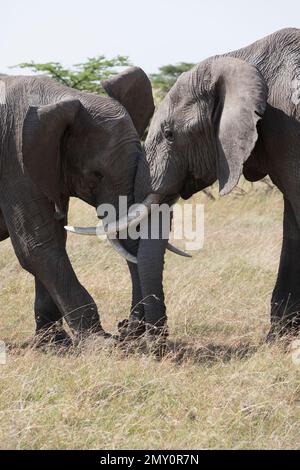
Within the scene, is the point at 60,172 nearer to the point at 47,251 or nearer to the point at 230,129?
the point at 47,251

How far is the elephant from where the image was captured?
6.00 meters

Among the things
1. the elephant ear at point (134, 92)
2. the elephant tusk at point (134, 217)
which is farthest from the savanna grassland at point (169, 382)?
the elephant ear at point (134, 92)

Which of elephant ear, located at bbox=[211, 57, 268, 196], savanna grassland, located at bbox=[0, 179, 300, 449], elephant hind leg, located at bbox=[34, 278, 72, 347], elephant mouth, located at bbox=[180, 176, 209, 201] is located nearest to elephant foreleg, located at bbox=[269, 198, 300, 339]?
savanna grassland, located at bbox=[0, 179, 300, 449]

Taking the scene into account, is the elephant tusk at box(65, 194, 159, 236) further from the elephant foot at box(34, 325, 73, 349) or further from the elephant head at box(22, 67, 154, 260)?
the elephant foot at box(34, 325, 73, 349)

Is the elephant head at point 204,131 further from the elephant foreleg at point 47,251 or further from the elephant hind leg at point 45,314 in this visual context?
the elephant hind leg at point 45,314

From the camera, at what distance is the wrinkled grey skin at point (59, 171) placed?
20.6 feet

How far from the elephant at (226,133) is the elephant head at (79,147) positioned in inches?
5.8

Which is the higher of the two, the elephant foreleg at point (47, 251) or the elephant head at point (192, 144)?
the elephant head at point (192, 144)

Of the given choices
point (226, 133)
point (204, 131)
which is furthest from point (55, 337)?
point (226, 133)

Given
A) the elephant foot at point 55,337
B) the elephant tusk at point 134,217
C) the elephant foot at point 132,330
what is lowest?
the elephant foot at point 55,337

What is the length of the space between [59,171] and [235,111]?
1.17 meters

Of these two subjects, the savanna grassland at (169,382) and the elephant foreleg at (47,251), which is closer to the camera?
the savanna grassland at (169,382)
